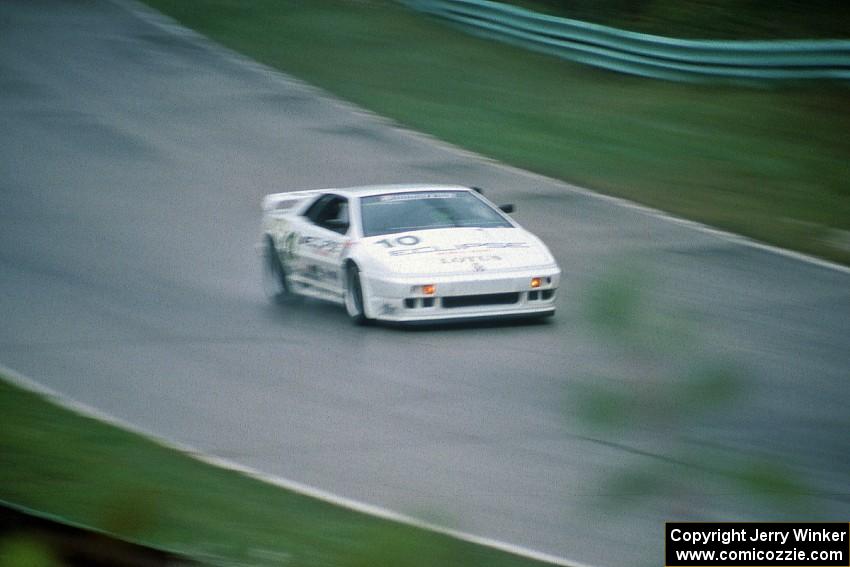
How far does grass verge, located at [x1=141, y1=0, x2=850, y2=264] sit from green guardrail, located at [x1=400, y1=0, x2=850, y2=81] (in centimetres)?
25

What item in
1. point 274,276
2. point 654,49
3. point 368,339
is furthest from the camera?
point 654,49

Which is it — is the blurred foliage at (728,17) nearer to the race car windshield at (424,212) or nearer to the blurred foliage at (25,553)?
the race car windshield at (424,212)

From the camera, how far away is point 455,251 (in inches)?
441

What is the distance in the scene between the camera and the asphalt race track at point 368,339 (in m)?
2.75

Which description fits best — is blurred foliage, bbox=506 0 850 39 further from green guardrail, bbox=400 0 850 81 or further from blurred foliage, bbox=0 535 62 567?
blurred foliage, bbox=0 535 62 567

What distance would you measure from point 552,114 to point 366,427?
522 inches

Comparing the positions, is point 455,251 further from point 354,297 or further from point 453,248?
point 354,297

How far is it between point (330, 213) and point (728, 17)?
46.9 feet

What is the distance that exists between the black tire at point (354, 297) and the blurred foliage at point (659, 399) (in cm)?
884

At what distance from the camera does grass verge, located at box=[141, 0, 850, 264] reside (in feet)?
52.7

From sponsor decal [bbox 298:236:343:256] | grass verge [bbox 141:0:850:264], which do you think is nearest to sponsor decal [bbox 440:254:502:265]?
Result: sponsor decal [bbox 298:236:343:256]

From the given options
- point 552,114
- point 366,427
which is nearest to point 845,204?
point 552,114

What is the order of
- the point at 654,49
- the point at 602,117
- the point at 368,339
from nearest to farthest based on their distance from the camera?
the point at 368,339 < the point at 602,117 < the point at 654,49

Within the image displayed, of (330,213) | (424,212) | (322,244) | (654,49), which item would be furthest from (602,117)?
(322,244)
